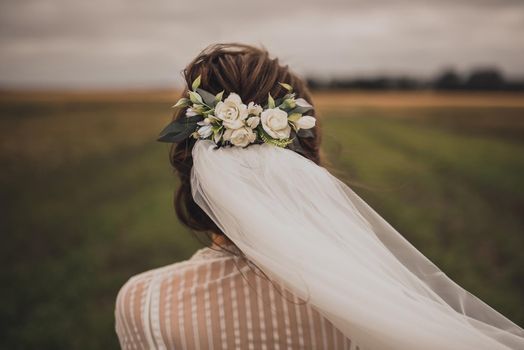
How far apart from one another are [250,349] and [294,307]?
24cm

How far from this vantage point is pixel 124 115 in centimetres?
3825

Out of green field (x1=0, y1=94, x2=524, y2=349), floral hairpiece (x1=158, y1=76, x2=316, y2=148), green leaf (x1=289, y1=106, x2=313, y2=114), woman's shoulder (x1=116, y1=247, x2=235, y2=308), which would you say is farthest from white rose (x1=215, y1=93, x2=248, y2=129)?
green field (x1=0, y1=94, x2=524, y2=349)

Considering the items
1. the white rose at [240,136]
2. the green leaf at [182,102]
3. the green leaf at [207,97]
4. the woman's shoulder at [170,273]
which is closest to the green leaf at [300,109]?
the white rose at [240,136]

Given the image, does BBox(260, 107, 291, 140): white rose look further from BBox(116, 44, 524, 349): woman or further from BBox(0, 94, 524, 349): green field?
BBox(0, 94, 524, 349): green field

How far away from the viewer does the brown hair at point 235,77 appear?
1.89 metres

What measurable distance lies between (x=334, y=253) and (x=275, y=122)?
1.86 ft

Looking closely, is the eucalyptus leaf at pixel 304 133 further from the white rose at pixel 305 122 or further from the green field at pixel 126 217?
the green field at pixel 126 217

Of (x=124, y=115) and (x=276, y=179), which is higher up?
(x=276, y=179)

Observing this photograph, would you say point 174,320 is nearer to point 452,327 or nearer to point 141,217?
point 452,327

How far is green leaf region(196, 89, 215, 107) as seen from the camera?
74.4 inches

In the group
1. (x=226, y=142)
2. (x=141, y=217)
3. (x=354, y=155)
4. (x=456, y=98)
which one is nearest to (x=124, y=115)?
(x=354, y=155)

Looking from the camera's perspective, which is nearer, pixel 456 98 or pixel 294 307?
pixel 294 307

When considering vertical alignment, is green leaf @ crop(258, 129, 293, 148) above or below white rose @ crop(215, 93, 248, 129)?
below

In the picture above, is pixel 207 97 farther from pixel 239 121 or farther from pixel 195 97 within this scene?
pixel 239 121
